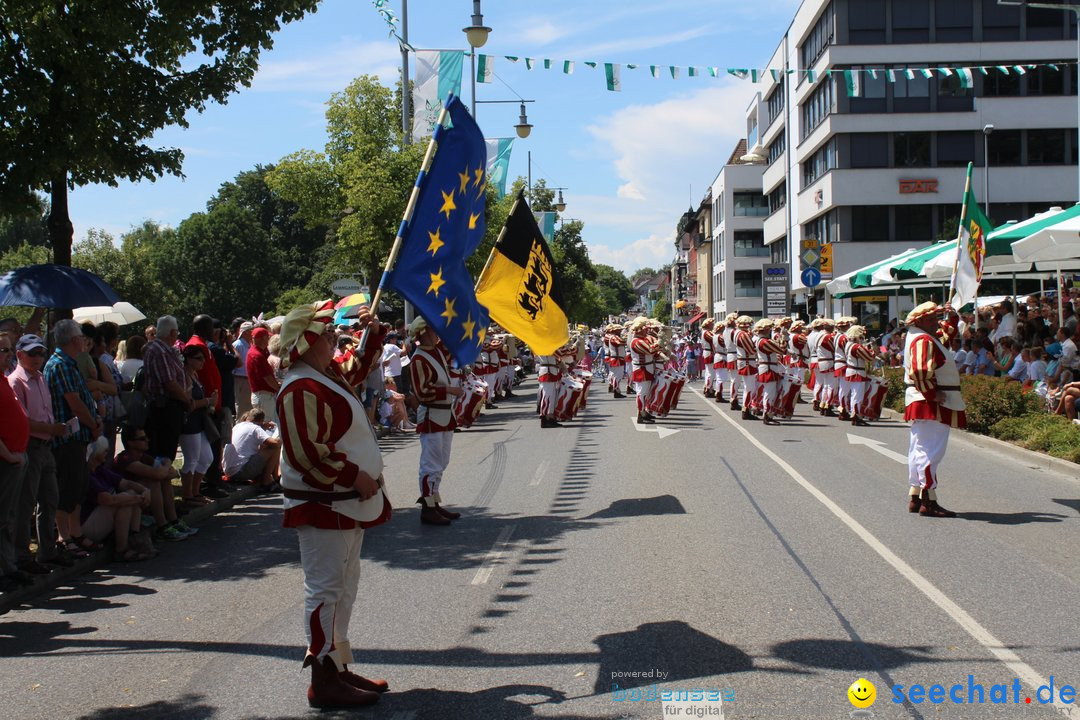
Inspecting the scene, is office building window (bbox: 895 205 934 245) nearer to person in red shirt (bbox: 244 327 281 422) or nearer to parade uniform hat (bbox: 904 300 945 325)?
parade uniform hat (bbox: 904 300 945 325)

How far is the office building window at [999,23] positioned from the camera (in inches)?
1778

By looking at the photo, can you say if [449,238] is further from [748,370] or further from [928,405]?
[748,370]

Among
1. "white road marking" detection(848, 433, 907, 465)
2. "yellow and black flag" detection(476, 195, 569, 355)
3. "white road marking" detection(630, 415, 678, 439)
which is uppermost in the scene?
"yellow and black flag" detection(476, 195, 569, 355)

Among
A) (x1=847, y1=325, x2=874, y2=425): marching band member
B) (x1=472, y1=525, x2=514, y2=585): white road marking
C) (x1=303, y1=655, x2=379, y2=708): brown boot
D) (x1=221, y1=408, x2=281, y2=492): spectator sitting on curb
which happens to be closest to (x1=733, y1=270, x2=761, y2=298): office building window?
(x1=847, y1=325, x2=874, y2=425): marching band member

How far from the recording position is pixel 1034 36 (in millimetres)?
45094

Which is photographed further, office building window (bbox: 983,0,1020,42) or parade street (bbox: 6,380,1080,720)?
office building window (bbox: 983,0,1020,42)

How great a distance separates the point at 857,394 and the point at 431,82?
11.8m

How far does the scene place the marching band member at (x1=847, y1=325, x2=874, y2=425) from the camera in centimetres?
1947

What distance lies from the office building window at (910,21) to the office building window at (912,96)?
1.80m

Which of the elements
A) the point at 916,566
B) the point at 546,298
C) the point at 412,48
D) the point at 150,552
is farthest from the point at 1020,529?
the point at 412,48

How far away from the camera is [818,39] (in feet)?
160

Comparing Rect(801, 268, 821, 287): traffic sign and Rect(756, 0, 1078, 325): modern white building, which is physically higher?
Rect(756, 0, 1078, 325): modern white building

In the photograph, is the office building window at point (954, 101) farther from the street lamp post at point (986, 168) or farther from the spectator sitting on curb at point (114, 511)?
the spectator sitting on curb at point (114, 511)

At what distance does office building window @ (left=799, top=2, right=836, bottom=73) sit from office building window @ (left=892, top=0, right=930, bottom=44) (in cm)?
268
